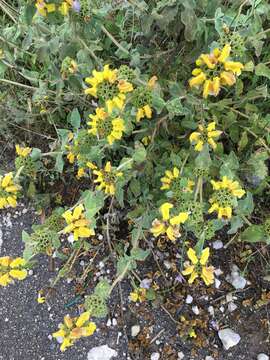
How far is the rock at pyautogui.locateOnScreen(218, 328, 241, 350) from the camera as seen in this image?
5.58ft

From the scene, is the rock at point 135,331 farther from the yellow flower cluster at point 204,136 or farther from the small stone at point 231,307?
the yellow flower cluster at point 204,136

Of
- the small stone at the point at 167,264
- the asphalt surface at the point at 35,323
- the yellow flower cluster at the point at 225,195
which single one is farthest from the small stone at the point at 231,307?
the yellow flower cluster at the point at 225,195

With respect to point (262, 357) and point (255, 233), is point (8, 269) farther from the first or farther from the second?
point (262, 357)

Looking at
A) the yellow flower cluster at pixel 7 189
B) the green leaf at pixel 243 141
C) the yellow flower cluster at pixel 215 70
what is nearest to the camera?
the yellow flower cluster at pixel 215 70

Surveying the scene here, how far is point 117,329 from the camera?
1.77 meters

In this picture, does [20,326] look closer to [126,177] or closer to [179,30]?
[126,177]

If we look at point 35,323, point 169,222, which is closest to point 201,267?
point 169,222

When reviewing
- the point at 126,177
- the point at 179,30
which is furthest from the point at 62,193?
the point at 179,30

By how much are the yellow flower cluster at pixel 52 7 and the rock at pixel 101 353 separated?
3.62 feet

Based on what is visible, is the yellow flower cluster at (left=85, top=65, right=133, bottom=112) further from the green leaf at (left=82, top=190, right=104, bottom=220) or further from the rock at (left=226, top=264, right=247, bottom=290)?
the rock at (left=226, top=264, right=247, bottom=290)

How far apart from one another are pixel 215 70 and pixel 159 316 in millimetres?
972

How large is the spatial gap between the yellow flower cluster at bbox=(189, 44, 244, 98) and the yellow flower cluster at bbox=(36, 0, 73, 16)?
304 millimetres

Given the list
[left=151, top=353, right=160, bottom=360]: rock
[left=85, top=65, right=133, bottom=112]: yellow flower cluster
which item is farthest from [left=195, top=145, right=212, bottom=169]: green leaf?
[left=151, top=353, right=160, bottom=360]: rock

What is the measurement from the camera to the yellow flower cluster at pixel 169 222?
1.16 metres
